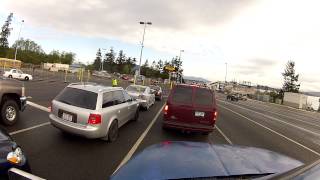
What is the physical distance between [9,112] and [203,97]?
21.6 feet

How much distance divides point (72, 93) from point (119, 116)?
1.82m

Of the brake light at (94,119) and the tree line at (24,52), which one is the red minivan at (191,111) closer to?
the brake light at (94,119)

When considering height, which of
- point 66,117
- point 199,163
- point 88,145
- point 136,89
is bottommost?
point 88,145

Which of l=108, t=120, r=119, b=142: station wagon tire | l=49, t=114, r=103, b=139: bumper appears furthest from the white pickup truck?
l=49, t=114, r=103, b=139: bumper

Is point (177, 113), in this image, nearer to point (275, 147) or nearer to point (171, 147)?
point (275, 147)

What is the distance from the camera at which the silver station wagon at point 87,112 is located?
31.1 ft

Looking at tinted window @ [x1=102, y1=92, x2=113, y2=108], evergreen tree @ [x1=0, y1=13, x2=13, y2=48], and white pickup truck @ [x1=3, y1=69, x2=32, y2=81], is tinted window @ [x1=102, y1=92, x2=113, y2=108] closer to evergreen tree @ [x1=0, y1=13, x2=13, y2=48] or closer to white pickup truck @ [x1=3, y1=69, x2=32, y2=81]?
white pickup truck @ [x1=3, y1=69, x2=32, y2=81]

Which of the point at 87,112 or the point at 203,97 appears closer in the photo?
the point at 87,112

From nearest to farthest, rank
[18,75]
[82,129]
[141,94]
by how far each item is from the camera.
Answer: [82,129]
[141,94]
[18,75]

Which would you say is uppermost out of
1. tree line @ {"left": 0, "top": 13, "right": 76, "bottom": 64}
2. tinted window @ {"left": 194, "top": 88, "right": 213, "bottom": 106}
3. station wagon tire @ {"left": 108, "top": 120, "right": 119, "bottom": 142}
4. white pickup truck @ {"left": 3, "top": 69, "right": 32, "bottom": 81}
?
tree line @ {"left": 0, "top": 13, "right": 76, "bottom": 64}

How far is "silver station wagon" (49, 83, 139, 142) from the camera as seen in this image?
9469 millimetres

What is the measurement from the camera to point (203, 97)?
43.1 ft

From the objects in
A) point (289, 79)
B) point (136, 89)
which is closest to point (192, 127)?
point (136, 89)

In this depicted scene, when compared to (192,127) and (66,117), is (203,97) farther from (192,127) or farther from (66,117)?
(66,117)
